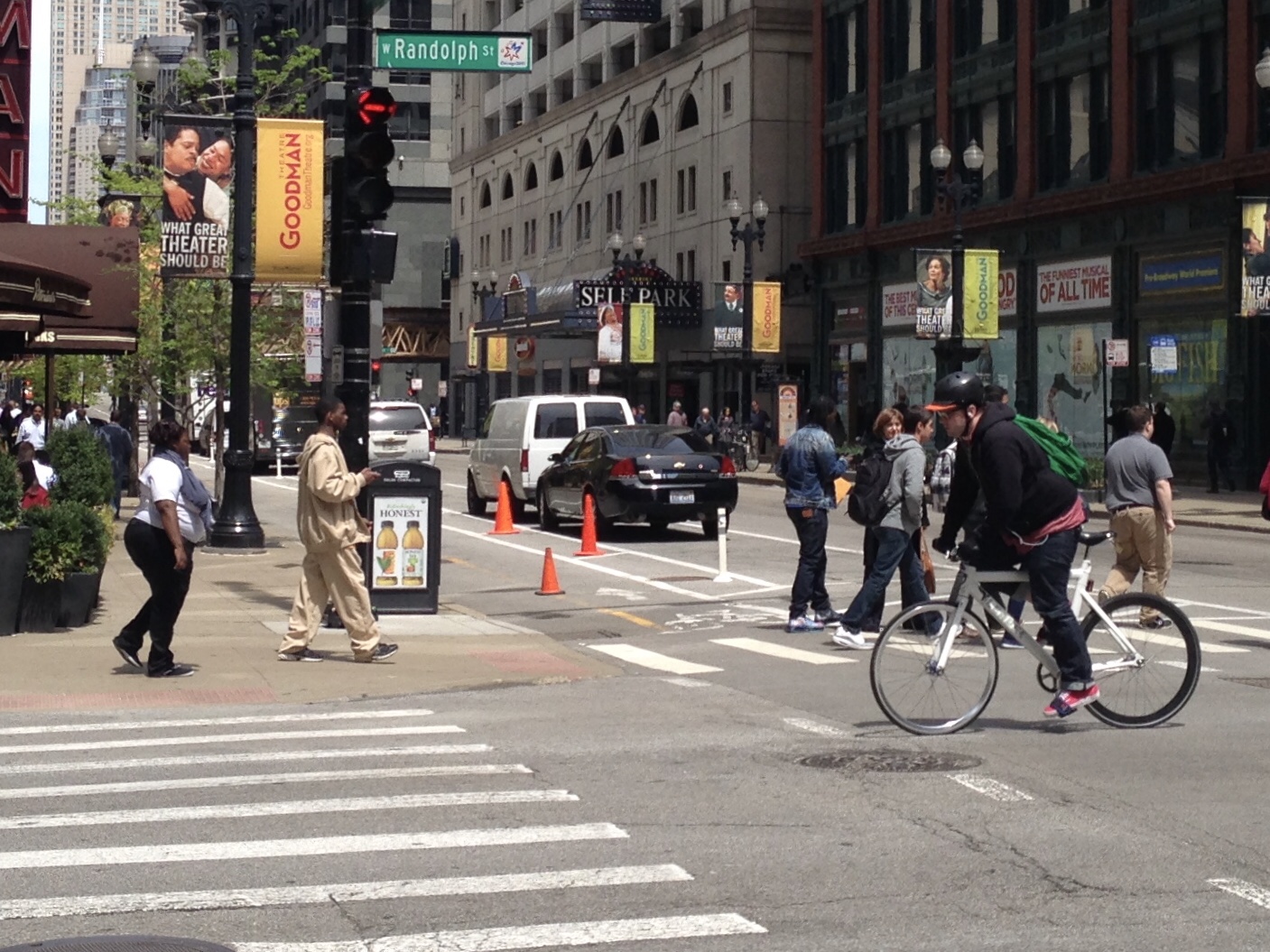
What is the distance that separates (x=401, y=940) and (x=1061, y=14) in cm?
4390

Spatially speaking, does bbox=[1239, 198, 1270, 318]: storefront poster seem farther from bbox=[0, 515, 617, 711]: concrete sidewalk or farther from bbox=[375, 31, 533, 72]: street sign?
bbox=[375, 31, 533, 72]: street sign

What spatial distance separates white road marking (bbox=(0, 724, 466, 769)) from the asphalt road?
0.04 m

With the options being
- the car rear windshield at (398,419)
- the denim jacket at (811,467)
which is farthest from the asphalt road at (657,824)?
the car rear windshield at (398,419)

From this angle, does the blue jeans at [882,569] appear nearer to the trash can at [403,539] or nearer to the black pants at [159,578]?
the trash can at [403,539]

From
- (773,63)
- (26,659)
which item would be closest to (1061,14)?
(773,63)

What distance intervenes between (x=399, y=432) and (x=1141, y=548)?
28.9 metres

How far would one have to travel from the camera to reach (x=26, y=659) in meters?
Answer: 14.6

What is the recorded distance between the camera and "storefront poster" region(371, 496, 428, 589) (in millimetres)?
17703

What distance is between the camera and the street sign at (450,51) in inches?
661

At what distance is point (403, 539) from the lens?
704 inches

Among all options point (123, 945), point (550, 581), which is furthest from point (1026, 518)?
point (550, 581)

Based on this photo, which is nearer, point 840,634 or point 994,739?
point 994,739

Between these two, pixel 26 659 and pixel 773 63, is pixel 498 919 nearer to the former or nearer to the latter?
pixel 26 659

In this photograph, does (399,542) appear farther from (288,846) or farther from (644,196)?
(644,196)
